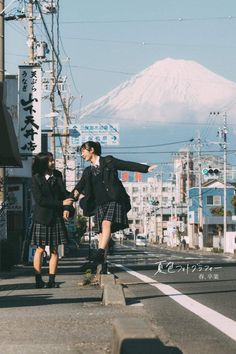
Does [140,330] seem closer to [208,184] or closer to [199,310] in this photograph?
[199,310]

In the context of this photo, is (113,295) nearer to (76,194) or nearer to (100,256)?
(100,256)

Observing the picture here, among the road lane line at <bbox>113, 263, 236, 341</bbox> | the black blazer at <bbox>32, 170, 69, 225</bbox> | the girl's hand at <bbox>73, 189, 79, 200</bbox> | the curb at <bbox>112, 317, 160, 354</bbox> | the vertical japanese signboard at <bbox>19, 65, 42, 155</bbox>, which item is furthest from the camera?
the vertical japanese signboard at <bbox>19, 65, 42, 155</bbox>

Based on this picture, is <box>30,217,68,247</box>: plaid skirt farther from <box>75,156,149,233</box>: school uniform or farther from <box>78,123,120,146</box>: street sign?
<box>78,123,120,146</box>: street sign

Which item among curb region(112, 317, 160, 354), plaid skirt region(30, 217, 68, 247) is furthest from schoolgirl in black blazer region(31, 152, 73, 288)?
curb region(112, 317, 160, 354)

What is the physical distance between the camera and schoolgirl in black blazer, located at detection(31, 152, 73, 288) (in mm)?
10055

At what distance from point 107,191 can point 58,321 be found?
9.75 ft

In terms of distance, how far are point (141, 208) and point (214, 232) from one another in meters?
99.1

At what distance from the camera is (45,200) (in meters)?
10.0

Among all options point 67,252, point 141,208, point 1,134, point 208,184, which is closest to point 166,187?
point 141,208

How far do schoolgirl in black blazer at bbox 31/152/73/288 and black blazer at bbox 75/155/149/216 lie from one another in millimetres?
471

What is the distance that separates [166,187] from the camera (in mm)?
175875

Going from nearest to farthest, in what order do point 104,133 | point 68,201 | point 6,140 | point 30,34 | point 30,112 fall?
point 68,201 → point 6,140 → point 30,112 → point 30,34 → point 104,133

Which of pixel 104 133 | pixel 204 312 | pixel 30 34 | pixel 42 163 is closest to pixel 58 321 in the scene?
pixel 204 312

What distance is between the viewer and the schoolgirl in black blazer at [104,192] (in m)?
9.37
